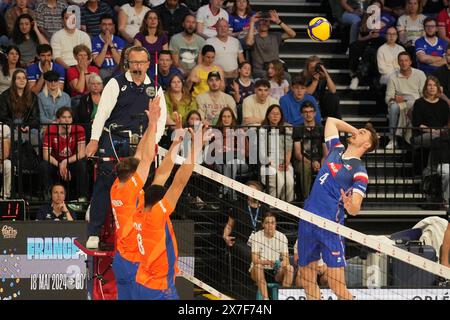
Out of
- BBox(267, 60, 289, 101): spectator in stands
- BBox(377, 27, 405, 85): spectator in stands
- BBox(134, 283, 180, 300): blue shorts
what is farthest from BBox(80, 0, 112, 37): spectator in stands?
BBox(134, 283, 180, 300): blue shorts

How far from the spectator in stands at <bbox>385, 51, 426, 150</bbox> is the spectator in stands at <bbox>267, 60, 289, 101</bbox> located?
172cm

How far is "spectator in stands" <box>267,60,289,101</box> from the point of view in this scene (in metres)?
19.5

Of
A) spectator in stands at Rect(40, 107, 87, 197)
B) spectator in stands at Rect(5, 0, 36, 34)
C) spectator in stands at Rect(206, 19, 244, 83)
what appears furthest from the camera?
spectator in stands at Rect(206, 19, 244, 83)

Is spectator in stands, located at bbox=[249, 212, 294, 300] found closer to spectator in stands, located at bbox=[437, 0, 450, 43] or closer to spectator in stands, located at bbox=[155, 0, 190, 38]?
spectator in stands, located at bbox=[155, 0, 190, 38]

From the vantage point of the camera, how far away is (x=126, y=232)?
12734 mm

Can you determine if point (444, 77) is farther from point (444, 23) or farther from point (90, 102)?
point (90, 102)

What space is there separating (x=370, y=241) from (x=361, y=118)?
26.4 feet

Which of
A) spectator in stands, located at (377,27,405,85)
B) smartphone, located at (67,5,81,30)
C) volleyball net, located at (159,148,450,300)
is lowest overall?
volleyball net, located at (159,148,450,300)

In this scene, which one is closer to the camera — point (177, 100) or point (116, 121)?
point (116, 121)

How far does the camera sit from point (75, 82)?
61.3 ft

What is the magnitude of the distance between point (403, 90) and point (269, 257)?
502 cm

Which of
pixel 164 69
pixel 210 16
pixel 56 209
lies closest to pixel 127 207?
pixel 56 209

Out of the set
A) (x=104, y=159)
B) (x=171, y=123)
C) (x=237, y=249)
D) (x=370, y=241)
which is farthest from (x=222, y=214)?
(x=370, y=241)

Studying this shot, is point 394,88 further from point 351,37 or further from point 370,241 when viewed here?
point 370,241
